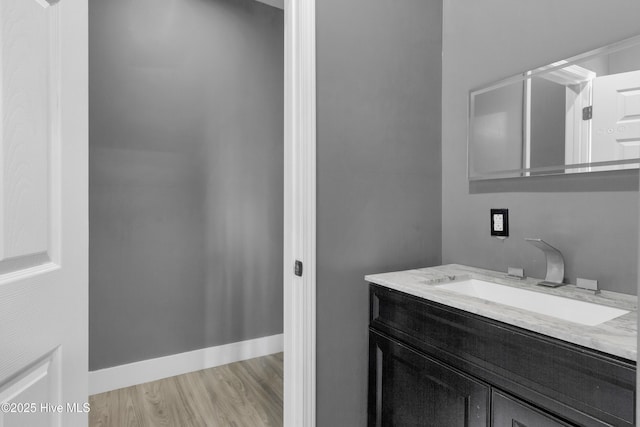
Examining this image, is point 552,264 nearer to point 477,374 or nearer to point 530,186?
point 530,186

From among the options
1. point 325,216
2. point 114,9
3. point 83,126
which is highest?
point 114,9

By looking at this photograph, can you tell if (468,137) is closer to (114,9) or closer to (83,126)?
(83,126)

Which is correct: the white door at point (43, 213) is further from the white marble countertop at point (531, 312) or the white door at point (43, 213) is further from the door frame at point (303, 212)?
the white marble countertop at point (531, 312)

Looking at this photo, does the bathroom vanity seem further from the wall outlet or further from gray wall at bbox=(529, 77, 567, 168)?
gray wall at bbox=(529, 77, 567, 168)

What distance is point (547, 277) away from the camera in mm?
1334

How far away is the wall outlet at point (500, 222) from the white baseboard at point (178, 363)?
6.08 ft

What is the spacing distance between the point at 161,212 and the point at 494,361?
207 centimetres

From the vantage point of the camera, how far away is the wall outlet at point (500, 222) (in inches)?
59.9

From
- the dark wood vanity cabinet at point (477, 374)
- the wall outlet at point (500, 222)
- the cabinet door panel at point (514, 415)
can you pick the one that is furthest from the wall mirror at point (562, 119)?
the cabinet door panel at point (514, 415)

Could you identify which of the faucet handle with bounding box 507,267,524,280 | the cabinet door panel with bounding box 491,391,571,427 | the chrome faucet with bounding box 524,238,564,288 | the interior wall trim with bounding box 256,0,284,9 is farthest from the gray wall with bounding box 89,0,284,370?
the cabinet door panel with bounding box 491,391,571,427

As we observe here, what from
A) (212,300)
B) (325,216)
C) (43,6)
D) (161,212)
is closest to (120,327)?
(212,300)

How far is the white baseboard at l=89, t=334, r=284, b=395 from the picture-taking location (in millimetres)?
2170

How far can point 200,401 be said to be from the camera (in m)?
2.07

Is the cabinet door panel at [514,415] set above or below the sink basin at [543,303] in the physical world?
below
